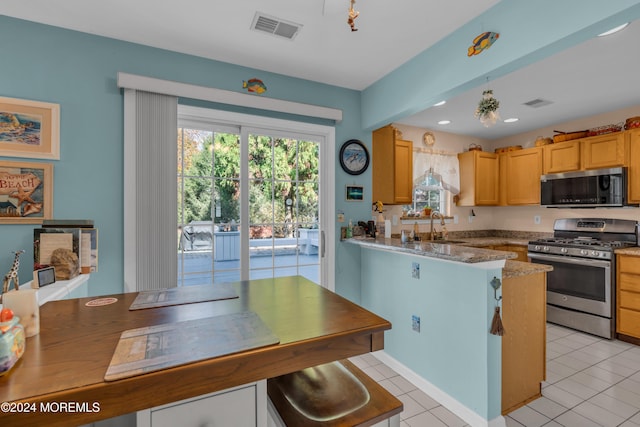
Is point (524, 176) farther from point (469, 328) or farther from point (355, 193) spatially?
point (469, 328)

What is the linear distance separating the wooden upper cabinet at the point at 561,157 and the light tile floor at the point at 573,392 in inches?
82.9

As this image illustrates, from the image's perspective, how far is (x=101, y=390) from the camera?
717 millimetres

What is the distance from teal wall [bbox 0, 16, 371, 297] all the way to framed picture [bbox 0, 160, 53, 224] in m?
0.05

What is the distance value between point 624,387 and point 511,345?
48.0 inches

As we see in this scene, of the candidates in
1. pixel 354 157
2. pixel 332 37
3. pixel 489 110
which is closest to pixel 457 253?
pixel 489 110

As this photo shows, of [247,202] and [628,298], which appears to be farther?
[628,298]

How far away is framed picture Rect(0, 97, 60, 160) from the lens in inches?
76.4

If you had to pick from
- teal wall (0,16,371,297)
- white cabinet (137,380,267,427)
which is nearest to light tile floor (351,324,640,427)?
white cabinet (137,380,267,427)

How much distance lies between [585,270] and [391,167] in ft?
8.11

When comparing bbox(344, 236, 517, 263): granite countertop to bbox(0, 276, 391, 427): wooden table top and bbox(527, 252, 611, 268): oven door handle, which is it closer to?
bbox(0, 276, 391, 427): wooden table top

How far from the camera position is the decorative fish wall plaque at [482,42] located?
1.82 m

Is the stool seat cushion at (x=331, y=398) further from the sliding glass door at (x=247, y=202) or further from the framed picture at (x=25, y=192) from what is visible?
the framed picture at (x=25, y=192)

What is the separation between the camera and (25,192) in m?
1.98

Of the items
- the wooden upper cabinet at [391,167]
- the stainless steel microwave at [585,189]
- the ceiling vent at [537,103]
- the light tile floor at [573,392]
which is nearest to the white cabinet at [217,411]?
the light tile floor at [573,392]
